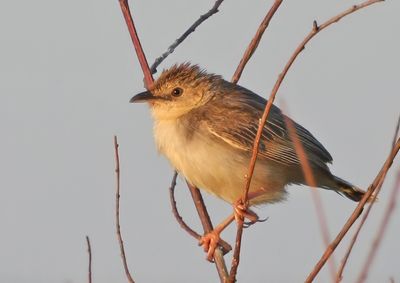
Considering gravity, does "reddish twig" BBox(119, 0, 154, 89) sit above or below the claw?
above

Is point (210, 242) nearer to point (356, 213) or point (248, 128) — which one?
point (248, 128)

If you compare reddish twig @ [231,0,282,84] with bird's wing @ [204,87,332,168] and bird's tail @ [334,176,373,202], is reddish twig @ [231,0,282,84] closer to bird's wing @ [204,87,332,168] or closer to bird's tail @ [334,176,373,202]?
bird's wing @ [204,87,332,168]

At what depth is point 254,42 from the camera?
15.1 feet

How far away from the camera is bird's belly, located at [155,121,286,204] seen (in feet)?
18.9

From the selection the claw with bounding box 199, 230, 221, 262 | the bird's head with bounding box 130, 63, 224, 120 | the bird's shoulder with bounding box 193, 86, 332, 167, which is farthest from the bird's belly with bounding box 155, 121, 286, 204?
the claw with bounding box 199, 230, 221, 262

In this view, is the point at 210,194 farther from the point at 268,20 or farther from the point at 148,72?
the point at 268,20

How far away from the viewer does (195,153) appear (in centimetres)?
579

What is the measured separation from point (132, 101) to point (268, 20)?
1.95 metres

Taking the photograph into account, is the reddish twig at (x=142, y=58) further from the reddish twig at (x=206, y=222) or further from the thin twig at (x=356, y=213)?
the thin twig at (x=356, y=213)

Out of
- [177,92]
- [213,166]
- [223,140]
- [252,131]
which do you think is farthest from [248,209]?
[177,92]

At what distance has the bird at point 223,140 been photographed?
5816 mm

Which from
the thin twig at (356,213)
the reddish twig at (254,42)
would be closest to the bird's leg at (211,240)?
the reddish twig at (254,42)

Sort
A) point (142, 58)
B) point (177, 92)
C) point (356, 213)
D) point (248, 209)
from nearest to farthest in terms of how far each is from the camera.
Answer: point (356, 213) < point (248, 209) < point (142, 58) < point (177, 92)

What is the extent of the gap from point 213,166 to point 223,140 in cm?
24
